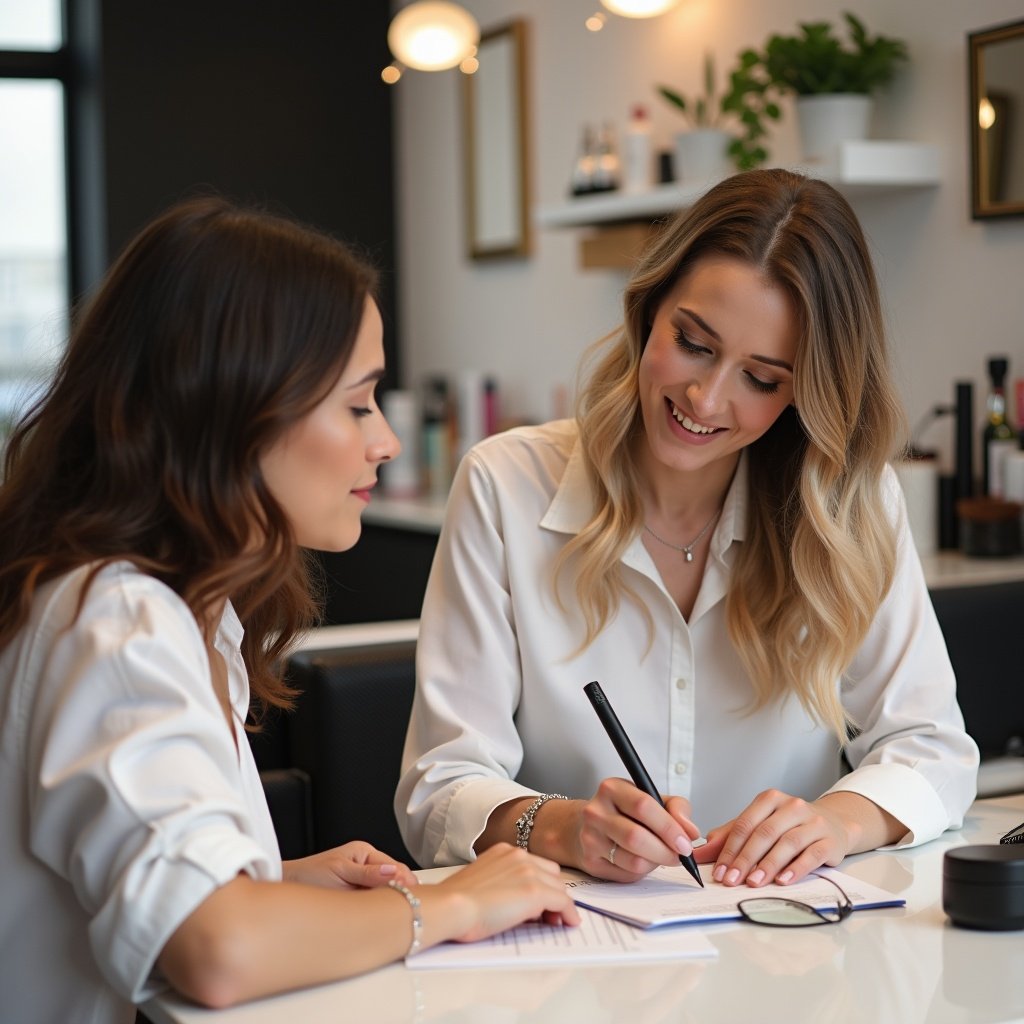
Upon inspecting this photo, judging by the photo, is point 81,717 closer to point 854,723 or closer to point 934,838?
point 934,838

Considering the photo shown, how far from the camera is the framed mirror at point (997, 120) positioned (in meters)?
2.75

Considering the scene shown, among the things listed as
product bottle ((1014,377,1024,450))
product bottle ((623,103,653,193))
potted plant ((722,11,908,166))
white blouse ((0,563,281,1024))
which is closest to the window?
product bottle ((623,103,653,193))

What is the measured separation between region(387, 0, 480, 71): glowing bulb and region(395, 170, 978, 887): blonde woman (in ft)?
7.96

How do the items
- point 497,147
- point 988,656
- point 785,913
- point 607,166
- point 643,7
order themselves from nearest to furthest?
point 785,913, point 988,656, point 643,7, point 607,166, point 497,147

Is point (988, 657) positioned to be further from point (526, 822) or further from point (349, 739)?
point (526, 822)

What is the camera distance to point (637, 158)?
3.65 metres

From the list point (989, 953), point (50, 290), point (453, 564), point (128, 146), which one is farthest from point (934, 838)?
point (50, 290)

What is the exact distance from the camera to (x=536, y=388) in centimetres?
446

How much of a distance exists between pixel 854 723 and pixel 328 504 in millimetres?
831

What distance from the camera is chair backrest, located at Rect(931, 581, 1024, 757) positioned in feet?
7.57

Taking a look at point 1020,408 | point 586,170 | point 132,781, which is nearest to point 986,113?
point 1020,408

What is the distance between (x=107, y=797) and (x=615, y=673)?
2.74 ft

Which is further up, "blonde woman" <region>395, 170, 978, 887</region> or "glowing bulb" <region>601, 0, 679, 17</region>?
"glowing bulb" <region>601, 0, 679, 17</region>

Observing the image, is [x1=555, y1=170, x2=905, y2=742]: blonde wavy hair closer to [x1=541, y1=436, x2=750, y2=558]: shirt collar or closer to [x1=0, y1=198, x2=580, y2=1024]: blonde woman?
[x1=541, y1=436, x2=750, y2=558]: shirt collar
